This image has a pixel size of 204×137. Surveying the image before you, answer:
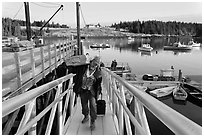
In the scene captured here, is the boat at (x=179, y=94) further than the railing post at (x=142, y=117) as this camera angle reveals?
Yes

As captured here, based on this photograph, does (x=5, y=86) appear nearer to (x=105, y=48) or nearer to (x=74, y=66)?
(x=74, y=66)

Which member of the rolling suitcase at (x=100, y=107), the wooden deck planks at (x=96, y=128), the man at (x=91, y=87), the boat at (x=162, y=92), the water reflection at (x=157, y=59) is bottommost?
the boat at (x=162, y=92)

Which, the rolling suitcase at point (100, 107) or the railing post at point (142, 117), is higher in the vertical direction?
the railing post at point (142, 117)

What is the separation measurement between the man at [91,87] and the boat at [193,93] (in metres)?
21.0

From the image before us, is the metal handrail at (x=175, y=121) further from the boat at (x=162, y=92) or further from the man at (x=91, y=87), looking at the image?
the boat at (x=162, y=92)

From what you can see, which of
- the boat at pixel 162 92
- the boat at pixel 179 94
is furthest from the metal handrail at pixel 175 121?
the boat at pixel 162 92

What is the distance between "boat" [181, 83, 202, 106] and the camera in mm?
22047

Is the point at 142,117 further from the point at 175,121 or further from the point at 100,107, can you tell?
the point at 100,107

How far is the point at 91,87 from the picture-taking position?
3605 millimetres

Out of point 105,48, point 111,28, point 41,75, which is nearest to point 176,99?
point 41,75

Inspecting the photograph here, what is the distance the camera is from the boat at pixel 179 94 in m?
22.6

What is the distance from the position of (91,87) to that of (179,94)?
21.4 m

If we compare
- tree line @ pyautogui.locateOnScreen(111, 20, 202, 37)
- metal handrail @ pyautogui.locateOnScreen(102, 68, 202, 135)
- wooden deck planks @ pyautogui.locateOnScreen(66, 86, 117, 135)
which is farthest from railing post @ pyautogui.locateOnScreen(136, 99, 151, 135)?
tree line @ pyautogui.locateOnScreen(111, 20, 202, 37)

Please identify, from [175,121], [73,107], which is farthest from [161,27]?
[175,121]
